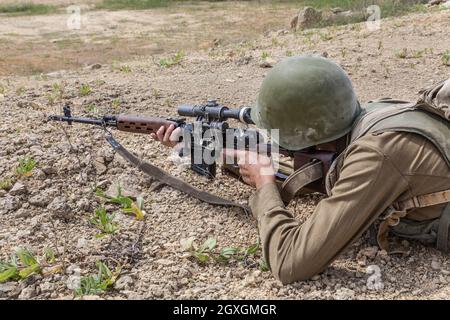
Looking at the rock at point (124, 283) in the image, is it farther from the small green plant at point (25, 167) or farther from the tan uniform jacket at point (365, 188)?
the small green plant at point (25, 167)

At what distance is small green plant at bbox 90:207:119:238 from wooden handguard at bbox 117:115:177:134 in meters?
0.68

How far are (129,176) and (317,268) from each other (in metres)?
1.85

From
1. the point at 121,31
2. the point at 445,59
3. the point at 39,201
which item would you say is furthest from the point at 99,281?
the point at 121,31

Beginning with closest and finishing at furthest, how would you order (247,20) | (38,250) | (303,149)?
(303,149), (38,250), (247,20)

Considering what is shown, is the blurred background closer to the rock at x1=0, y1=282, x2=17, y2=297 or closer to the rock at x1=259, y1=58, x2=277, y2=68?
the rock at x1=259, y1=58, x2=277, y2=68

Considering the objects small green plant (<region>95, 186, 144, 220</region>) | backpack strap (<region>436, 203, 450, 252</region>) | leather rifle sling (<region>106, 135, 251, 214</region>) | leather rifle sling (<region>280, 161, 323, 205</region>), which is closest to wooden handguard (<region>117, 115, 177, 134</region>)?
leather rifle sling (<region>106, 135, 251, 214</region>)

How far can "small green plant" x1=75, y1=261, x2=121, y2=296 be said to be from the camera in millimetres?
2720

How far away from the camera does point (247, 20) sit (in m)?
18.7

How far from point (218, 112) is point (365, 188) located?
1.28m

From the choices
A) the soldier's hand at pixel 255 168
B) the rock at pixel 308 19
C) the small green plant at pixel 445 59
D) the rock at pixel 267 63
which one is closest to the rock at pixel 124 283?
the soldier's hand at pixel 255 168

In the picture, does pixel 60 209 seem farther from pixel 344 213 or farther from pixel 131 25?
pixel 131 25

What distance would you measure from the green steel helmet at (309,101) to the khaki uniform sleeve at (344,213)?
0.27 metres

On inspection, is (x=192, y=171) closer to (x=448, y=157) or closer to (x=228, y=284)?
(x=228, y=284)
